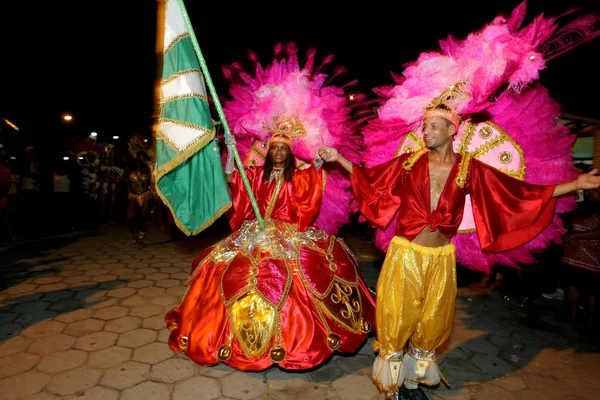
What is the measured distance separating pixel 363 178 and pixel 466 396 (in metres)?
2.13

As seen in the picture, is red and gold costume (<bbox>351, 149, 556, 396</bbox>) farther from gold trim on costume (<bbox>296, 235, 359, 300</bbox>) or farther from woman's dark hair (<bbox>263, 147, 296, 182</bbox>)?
woman's dark hair (<bbox>263, 147, 296, 182</bbox>)

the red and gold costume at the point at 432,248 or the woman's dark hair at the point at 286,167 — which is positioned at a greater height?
the woman's dark hair at the point at 286,167

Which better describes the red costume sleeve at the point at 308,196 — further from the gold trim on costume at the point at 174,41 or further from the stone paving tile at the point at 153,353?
the stone paving tile at the point at 153,353

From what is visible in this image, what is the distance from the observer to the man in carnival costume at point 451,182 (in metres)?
2.59

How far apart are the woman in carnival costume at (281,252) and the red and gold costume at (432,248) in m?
0.61

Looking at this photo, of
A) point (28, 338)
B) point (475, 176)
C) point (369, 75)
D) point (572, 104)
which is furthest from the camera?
point (369, 75)

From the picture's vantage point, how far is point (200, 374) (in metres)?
3.10

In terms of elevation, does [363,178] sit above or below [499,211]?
above

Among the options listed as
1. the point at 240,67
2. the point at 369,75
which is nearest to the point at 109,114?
the point at 369,75

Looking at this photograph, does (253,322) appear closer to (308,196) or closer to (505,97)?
(308,196)

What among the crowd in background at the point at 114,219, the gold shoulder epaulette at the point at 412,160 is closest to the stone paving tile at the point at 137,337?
the gold shoulder epaulette at the point at 412,160

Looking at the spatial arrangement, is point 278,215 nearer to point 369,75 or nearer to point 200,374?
point 200,374

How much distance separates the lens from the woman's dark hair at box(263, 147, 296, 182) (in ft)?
12.1

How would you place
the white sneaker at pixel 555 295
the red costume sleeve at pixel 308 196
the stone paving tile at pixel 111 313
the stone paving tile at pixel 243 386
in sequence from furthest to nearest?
the white sneaker at pixel 555 295
the stone paving tile at pixel 111 313
the red costume sleeve at pixel 308 196
the stone paving tile at pixel 243 386
